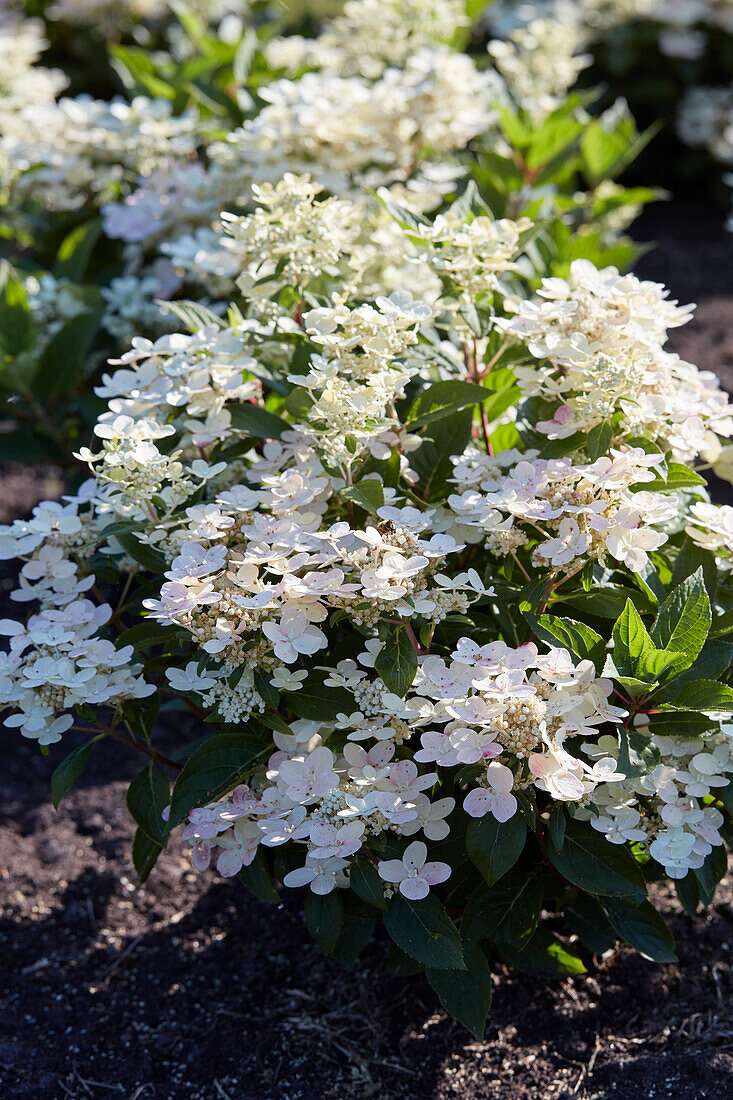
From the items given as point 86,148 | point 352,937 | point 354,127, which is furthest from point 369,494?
point 86,148

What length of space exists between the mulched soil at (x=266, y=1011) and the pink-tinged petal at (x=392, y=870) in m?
0.53

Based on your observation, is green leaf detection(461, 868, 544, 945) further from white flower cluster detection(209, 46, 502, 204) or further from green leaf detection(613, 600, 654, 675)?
white flower cluster detection(209, 46, 502, 204)

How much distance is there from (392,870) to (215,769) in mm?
294

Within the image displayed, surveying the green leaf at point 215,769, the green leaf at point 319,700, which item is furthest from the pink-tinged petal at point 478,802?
the green leaf at point 215,769

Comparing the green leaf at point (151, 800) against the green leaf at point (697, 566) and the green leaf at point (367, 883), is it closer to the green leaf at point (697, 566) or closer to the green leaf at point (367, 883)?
the green leaf at point (367, 883)

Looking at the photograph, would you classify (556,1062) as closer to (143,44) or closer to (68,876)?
(68,876)

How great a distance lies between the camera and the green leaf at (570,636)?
1325mm

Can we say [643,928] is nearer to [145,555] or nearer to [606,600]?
[606,600]

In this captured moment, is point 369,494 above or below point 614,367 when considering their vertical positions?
below

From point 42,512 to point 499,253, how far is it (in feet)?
2.68

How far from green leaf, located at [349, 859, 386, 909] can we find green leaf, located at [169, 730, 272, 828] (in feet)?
0.67

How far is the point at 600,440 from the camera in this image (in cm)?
140

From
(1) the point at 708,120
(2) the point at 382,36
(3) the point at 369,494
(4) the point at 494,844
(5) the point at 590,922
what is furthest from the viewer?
(1) the point at 708,120

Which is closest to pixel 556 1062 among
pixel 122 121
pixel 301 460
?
pixel 301 460
